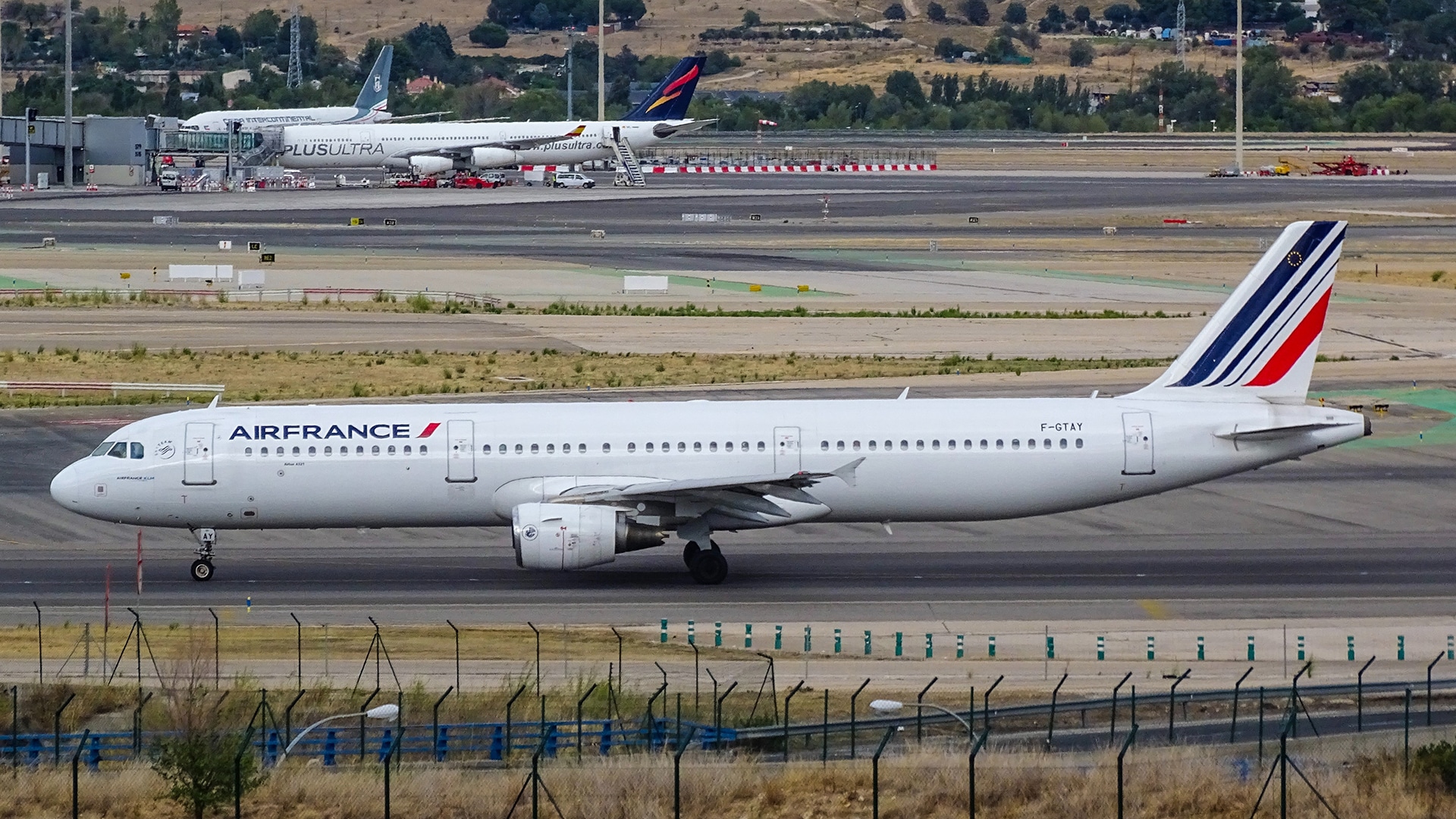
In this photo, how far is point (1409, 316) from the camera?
7756 centimetres

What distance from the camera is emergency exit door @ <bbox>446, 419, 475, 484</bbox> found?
125 ft

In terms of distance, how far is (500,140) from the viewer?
5837 inches

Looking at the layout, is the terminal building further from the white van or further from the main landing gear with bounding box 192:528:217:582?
the main landing gear with bounding box 192:528:217:582

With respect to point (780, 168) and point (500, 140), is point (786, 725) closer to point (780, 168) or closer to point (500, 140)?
point (500, 140)

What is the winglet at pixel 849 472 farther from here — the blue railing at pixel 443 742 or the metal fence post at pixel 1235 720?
the blue railing at pixel 443 742

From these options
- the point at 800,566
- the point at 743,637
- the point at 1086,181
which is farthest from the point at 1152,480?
the point at 1086,181

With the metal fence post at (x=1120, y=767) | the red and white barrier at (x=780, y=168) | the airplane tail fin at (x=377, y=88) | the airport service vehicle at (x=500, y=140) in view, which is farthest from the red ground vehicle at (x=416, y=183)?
the metal fence post at (x=1120, y=767)

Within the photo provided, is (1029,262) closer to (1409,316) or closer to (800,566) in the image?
(1409,316)

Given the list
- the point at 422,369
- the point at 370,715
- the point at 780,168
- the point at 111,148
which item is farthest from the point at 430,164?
the point at 370,715

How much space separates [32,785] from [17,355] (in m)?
45.8

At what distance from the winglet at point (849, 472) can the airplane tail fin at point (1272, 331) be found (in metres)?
6.44

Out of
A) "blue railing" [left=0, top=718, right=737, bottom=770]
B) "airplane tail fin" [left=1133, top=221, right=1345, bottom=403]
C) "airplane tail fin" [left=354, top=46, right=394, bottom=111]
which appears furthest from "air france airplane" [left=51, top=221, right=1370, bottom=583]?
"airplane tail fin" [left=354, top=46, right=394, bottom=111]

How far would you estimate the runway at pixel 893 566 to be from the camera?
36.3 m

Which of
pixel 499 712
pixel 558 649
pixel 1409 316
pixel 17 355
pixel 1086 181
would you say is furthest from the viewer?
pixel 1086 181
